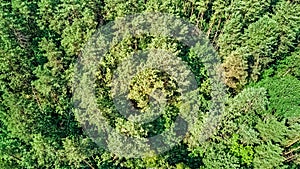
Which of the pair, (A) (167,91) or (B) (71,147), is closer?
(B) (71,147)

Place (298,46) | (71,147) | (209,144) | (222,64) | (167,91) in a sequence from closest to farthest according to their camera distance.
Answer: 1. (71,147)
2. (209,144)
3. (167,91)
4. (222,64)
5. (298,46)

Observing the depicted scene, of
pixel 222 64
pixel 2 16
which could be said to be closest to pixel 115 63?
pixel 222 64

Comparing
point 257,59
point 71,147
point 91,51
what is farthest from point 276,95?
point 71,147

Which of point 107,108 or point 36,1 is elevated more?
point 36,1

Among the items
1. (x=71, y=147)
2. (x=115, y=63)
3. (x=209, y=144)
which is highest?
(x=115, y=63)

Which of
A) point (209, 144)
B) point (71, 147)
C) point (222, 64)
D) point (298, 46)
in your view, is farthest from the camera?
point (298, 46)

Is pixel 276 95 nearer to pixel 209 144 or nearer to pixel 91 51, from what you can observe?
pixel 209 144
